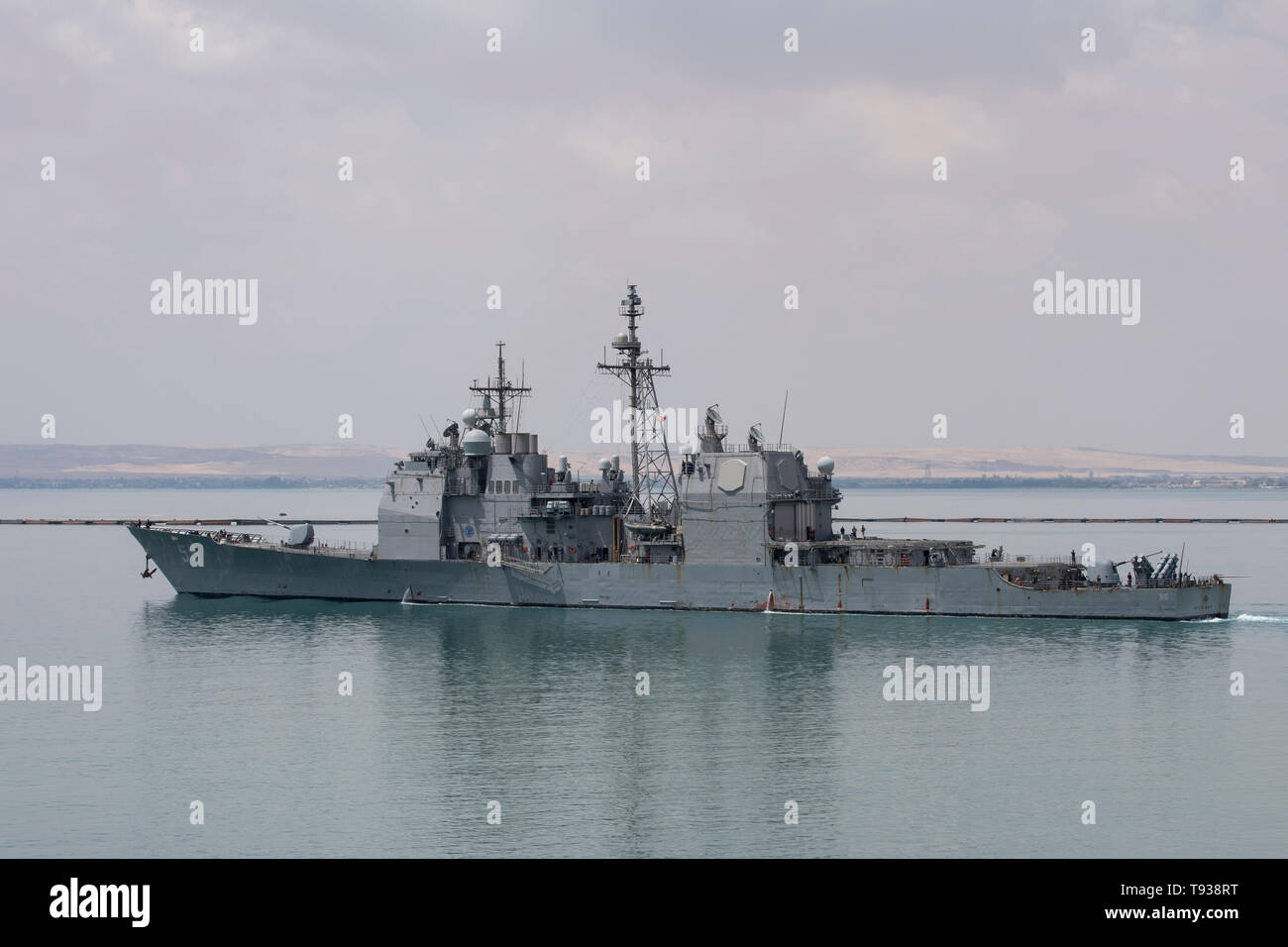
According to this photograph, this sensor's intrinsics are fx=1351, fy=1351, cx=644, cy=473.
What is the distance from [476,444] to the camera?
5984cm

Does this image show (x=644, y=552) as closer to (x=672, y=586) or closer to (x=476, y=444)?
(x=672, y=586)

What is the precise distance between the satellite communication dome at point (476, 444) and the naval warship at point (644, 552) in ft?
0.26

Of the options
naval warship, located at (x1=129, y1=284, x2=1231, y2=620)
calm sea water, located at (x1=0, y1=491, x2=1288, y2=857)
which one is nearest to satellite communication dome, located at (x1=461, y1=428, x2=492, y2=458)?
naval warship, located at (x1=129, y1=284, x2=1231, y2=620)

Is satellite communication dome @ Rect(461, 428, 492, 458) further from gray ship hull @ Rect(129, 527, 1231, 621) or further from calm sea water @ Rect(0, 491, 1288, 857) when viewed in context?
calm sea water @ Rect(0, 491, 1288, 857)

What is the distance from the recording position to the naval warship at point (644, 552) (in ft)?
176

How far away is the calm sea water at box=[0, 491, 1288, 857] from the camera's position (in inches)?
1051

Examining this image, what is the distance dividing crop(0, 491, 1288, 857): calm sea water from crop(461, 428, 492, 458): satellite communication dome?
7.49 metres

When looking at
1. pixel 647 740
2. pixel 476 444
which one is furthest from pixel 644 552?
pixel 647 740

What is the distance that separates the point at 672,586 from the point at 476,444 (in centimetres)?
1107

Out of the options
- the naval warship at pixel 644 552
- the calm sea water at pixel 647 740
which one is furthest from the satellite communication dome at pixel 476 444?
the calm sea water at pixel 647 740

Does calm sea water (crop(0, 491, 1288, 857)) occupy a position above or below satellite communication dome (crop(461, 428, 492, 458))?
below

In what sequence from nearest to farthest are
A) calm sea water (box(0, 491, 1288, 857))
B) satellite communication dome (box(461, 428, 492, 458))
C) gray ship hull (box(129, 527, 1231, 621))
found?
1. calm sea water (box(0, 491, 1288, 857))
2. gray ship hull (box(129, 527, 1231, 621))
3. satellite communication dome (box(461, 428, 492, 458))
